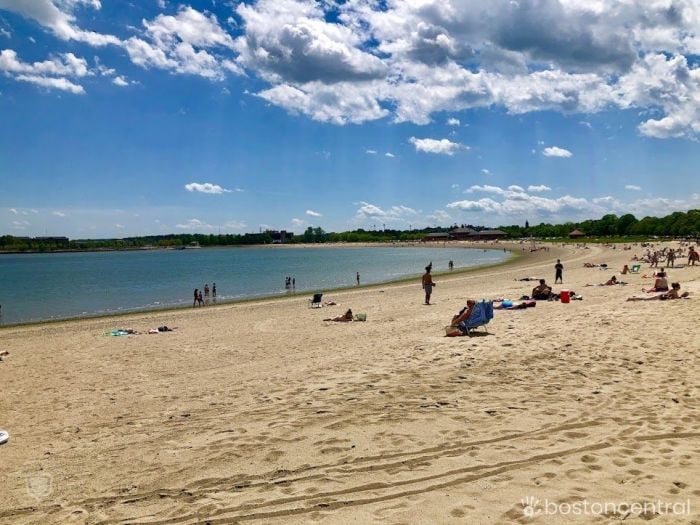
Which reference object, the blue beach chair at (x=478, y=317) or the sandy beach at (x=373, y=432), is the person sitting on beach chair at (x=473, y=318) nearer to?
the blue beach chair at (x=478, y=317)

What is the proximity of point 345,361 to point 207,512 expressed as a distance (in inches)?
237

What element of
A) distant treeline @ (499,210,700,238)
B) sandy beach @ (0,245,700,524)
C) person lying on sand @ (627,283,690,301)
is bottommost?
sandy beach @ (0,245,700,524)

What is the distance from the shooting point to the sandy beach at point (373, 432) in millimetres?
4477

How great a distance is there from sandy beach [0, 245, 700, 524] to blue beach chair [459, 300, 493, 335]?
2.49ft

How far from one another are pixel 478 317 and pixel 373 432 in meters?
7.33

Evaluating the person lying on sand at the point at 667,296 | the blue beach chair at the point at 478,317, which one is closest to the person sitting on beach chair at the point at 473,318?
the blue beach chair at the point at 478,317

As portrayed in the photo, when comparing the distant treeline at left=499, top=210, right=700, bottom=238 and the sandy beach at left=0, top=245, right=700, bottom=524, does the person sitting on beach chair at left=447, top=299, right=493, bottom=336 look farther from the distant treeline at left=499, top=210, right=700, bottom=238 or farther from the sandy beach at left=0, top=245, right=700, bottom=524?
the distant treeline at left=499, top=210, right=700, bottom=238

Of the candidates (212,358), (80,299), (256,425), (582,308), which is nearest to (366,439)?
(256,425)

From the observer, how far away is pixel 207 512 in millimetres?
4438

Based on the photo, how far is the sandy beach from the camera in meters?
4.48

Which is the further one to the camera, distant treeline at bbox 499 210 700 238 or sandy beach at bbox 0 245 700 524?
distant treeline at bbox 499 210 700 238

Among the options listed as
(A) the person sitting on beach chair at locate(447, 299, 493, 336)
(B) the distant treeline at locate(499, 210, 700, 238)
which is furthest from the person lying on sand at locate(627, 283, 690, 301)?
(B) the distant treeline at locate(499, 210, 700, 238)

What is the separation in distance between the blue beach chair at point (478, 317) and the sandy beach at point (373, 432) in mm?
759

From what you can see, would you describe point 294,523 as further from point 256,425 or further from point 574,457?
point 574,457
